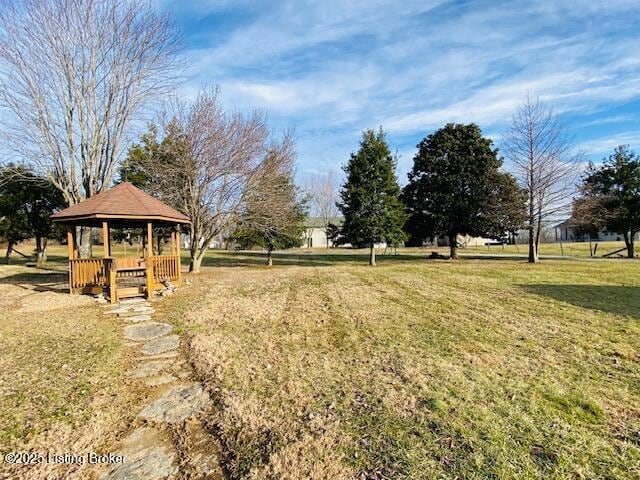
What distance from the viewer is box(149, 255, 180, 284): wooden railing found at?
10148 millimetres

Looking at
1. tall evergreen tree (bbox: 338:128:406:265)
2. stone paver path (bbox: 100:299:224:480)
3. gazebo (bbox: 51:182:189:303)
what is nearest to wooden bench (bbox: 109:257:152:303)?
gazebo (bbox: 51:182:189:303)

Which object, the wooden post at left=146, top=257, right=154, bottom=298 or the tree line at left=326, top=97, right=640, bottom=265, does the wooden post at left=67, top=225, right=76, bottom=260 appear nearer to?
the wooden post at left=146, top=257, right=154, bottom=298

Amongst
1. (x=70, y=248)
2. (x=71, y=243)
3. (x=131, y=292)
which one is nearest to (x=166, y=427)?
(x=131, y=292)

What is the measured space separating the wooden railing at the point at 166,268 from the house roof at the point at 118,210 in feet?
4.12

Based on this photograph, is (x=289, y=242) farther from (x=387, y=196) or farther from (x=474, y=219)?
(x=474, y=219)

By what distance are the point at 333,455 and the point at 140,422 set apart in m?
1.80

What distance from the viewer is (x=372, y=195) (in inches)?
688

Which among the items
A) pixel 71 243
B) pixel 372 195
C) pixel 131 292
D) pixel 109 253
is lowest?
pixel 131 292

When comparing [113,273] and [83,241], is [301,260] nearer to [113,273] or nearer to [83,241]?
[83,241]

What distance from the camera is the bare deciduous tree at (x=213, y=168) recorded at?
13438mm

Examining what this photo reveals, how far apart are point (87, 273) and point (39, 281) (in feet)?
13.7

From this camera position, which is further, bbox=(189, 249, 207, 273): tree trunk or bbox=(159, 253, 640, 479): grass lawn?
bbox=(189, 249, 207, 273): tree trunk

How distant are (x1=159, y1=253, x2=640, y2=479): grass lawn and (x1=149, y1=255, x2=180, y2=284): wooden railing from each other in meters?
3.48

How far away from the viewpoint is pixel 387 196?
57.8 feet
